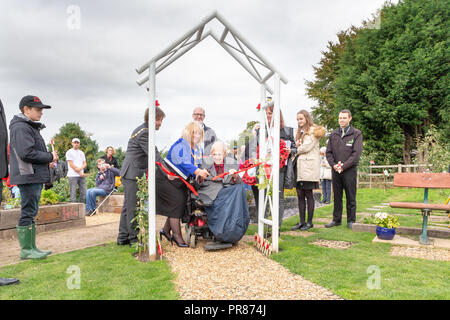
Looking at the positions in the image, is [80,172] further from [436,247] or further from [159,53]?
[436,247]

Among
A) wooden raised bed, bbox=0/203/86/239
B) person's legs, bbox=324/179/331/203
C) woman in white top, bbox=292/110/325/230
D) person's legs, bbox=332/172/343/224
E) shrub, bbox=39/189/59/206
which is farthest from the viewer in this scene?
person's legs, bbox=324/179/331/203

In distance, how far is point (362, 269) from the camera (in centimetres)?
359

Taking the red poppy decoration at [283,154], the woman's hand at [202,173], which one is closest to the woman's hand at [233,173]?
the woman's hand at [202,173]

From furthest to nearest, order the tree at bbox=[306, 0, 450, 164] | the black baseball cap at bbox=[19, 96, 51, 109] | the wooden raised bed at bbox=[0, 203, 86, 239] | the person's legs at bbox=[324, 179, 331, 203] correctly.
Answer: the tree at bbox=[306, 0, 450, 164]
the person's legs at bbox=[324, 179, 331, 203]
the wooden raised bed at bbox=[0, 203, 86, 239]
the black baseball cap at bbox=[19, 96, 51, 109]

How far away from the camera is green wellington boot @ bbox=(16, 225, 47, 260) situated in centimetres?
413

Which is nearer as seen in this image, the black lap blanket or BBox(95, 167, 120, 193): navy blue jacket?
the black lap blanket

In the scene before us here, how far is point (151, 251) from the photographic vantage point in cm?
409

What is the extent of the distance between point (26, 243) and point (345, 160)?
17.5ft

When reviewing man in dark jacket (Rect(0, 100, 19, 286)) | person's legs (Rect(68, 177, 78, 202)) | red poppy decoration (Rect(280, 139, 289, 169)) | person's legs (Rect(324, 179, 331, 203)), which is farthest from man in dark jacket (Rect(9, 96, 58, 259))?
person's legs (Rect(324, 179, 331, 203))

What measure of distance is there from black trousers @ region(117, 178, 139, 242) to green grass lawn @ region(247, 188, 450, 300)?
2141 millimetres

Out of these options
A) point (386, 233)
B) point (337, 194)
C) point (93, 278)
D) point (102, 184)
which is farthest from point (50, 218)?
point (386, 233)

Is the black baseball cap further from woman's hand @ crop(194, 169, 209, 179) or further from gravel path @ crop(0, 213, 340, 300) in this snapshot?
woman's hand @ crop(194, 169, 209, 179)

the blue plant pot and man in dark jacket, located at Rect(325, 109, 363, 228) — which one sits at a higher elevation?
man in dark jacket, located at Rect(325, 109, 363, 228)

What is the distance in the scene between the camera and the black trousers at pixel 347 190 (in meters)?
6.04
